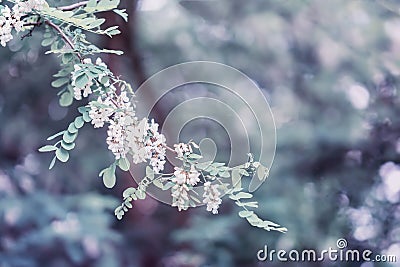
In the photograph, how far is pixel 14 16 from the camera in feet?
1.45

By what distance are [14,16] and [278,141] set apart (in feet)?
2.76

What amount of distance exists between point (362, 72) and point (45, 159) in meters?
0.74

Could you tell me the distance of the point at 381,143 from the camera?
1229 millimetres

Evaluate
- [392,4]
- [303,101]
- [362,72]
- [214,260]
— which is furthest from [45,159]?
[392,4]

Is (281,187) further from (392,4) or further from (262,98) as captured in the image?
(392,4)

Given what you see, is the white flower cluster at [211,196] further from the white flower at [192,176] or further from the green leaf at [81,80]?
the green leaf at [81,80]

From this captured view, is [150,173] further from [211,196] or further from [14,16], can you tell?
[14,16]

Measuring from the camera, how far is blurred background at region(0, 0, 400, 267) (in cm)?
121

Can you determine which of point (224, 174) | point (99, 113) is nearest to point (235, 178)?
point (224, 174)

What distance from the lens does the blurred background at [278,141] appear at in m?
1.21

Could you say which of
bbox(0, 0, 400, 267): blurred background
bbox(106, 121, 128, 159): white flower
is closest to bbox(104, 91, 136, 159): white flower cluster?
bbox(106, 121, 128, 159): white flower

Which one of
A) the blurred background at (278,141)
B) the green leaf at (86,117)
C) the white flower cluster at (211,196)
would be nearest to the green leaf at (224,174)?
the white flower cluster at (211,196)

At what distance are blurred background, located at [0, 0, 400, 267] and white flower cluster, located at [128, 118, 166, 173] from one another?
750 millimetres

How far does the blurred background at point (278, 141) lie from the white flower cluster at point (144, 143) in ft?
2.46
